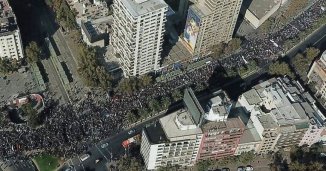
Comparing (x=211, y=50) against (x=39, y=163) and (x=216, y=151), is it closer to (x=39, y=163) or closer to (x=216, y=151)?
(x=216, y=151)

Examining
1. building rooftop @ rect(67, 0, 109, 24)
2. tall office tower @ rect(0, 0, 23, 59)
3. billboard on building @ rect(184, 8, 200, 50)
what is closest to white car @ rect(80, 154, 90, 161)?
tall office tower @ rect(0, 0, 23, 59)

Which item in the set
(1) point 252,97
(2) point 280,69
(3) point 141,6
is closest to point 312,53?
(2) point 280,69

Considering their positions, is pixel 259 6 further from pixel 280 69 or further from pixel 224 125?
pixel 224 125

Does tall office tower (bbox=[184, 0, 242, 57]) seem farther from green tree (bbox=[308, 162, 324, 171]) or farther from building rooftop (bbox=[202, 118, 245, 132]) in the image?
green tree (bbox=[308, 162, 324, 171])

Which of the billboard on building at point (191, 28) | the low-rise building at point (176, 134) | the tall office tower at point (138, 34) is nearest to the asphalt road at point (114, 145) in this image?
the low-rise building at point (176, 134)

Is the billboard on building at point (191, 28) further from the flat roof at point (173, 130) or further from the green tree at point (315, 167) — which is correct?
the green tree at point (315, 167)

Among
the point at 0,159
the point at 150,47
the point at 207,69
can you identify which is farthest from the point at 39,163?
the point at 207,69
